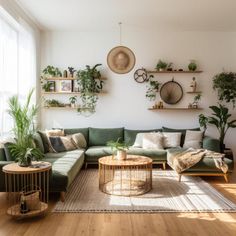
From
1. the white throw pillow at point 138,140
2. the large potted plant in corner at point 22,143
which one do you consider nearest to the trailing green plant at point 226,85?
the white throw pillow at point 138,140

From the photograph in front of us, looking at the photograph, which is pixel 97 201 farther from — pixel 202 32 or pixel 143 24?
pixel 202 32

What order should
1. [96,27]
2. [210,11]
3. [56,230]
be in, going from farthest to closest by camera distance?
[96,27] < [210,11] < [56,230]

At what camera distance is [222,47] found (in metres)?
6.22

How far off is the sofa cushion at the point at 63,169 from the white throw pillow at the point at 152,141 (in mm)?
1348

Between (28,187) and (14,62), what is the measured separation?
2614mm

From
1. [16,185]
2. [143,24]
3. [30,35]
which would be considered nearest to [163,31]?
[143,24]

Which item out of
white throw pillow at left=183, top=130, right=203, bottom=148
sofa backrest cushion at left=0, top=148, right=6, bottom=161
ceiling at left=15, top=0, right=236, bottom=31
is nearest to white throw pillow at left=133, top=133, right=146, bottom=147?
white throw pillow at left=183, top=130, right=203, bottom=148

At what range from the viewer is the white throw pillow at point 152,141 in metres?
5.47

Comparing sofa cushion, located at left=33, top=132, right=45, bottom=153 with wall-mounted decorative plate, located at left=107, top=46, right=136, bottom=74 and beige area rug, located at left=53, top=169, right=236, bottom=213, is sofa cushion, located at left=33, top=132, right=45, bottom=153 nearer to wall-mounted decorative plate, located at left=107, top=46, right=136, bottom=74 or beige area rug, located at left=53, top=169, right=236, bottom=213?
beige area rug, located at left=53, top=169, right=236, bottom=213

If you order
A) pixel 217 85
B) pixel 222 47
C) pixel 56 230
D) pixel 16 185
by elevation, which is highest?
pixel 222 47

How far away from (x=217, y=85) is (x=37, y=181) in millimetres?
4266

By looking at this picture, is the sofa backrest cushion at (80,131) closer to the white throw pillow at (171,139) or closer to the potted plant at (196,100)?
the white throw pillow at (171,139)

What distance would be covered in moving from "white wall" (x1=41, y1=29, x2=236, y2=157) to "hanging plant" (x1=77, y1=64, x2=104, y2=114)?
164 millimetres

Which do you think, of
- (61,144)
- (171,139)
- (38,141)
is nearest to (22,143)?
(38,141)
